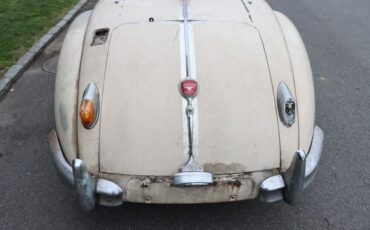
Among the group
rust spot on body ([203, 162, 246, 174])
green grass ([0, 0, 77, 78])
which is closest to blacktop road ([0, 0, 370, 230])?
green grass ([0, 0, 77, 78])

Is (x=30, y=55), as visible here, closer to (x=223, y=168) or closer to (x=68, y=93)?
(x=68, y=93)

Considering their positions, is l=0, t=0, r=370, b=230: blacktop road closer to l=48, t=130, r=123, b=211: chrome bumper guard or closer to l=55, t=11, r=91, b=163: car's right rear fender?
l=48, t=130, r=123, b=211: chrome bumper guard

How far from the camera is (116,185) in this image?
2.25m

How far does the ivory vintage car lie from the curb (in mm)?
1812

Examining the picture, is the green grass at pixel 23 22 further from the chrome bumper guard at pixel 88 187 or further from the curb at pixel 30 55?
the chrome bumper guard at pixel 88 187

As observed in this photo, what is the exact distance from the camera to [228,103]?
239cm

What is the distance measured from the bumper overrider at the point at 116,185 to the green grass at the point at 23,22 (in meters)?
2.79

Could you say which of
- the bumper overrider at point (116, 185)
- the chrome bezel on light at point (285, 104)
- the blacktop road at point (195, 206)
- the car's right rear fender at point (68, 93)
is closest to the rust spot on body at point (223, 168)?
the bumper overrider at point (116, 185)

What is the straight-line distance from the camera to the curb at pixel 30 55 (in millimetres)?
4307

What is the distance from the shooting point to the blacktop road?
2.80m

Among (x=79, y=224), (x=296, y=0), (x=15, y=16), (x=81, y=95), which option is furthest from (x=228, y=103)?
(x=296, y=0)

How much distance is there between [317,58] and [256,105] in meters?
3.13

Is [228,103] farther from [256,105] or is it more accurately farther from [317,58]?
[317,58]

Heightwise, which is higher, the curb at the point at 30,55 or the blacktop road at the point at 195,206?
the curb at the point at 30,55
